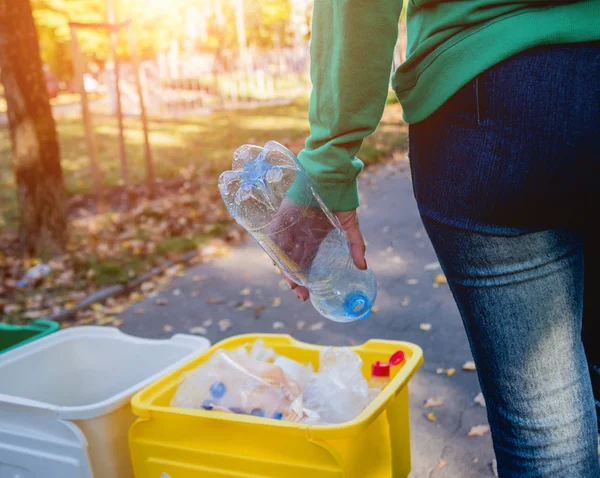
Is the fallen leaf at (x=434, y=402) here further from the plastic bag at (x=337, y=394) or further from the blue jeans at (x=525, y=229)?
the blue jeans at (x=525, y=229)

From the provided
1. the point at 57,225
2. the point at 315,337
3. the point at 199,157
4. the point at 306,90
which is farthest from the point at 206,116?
the point at 315,337

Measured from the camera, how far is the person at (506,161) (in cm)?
99

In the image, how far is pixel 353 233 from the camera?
1351 mm

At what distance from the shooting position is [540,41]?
98cm

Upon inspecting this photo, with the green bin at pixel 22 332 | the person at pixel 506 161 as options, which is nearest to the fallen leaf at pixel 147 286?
the green bin at pixel 22 332

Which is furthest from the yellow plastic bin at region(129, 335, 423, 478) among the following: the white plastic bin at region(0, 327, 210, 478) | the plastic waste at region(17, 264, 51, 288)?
the plastic waste at region(17, 264, 51, 288)

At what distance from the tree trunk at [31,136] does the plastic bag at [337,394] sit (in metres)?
4.21

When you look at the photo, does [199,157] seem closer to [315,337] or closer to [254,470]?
[315,337]

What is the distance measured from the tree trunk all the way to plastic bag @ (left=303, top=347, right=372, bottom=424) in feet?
13.8

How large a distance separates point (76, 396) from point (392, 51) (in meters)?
2.12

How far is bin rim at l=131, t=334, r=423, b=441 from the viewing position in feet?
5.47

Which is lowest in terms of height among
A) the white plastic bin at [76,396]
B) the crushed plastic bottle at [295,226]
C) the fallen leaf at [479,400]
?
the fallen leaf at [479,400]

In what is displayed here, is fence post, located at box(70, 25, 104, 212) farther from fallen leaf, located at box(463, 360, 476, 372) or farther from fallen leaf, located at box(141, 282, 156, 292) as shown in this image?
fallen leaf, located at box(463, 360, 476, 372)

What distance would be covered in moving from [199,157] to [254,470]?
27.9 feet
